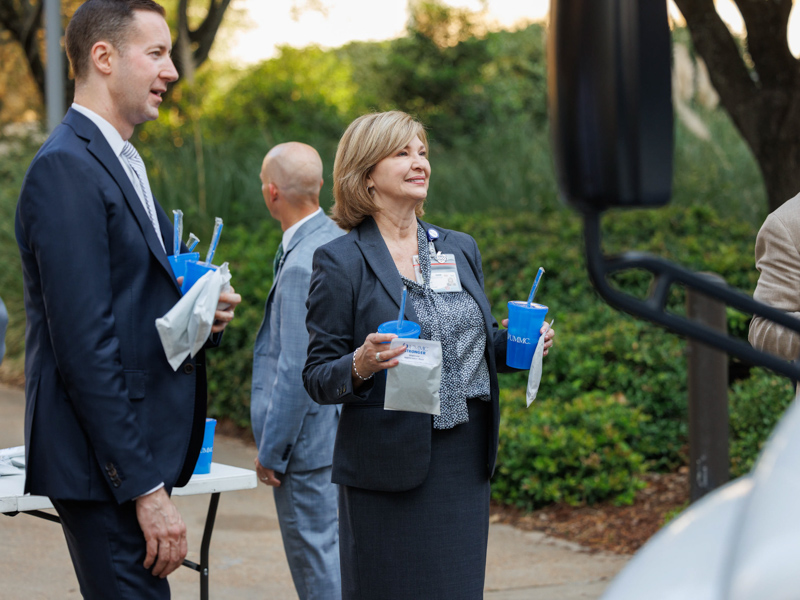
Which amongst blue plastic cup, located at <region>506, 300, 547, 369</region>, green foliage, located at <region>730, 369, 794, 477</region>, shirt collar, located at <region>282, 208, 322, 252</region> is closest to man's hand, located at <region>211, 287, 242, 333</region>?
blue plastic cup, located at <region>506, 300, 547, 369</region>

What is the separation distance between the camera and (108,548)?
2.39m

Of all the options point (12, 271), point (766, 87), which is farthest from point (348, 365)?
point (12, 271)

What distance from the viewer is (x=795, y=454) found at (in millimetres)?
1250

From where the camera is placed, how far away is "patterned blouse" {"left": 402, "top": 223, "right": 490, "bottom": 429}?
A: 300 cm

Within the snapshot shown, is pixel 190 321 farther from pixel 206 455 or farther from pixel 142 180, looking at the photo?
pixel 206 455

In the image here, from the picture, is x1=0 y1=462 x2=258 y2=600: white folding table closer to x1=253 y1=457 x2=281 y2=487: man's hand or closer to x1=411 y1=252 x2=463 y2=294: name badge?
x1=253 y1=457 x2=281 y2=487: man's hand

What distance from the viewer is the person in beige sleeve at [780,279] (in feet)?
9.83

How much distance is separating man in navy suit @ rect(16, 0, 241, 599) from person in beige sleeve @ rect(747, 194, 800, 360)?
181 cm

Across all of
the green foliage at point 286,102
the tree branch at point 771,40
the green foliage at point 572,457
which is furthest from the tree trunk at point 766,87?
the green foliage at point 286,102

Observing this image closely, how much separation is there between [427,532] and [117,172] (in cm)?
147

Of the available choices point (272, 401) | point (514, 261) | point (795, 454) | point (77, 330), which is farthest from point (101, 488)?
point (514, 261)

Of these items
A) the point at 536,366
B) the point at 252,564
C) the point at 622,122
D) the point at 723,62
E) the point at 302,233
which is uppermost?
the point at 723,62

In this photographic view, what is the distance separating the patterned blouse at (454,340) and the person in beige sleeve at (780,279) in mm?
902

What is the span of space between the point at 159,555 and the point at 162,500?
15 cm
